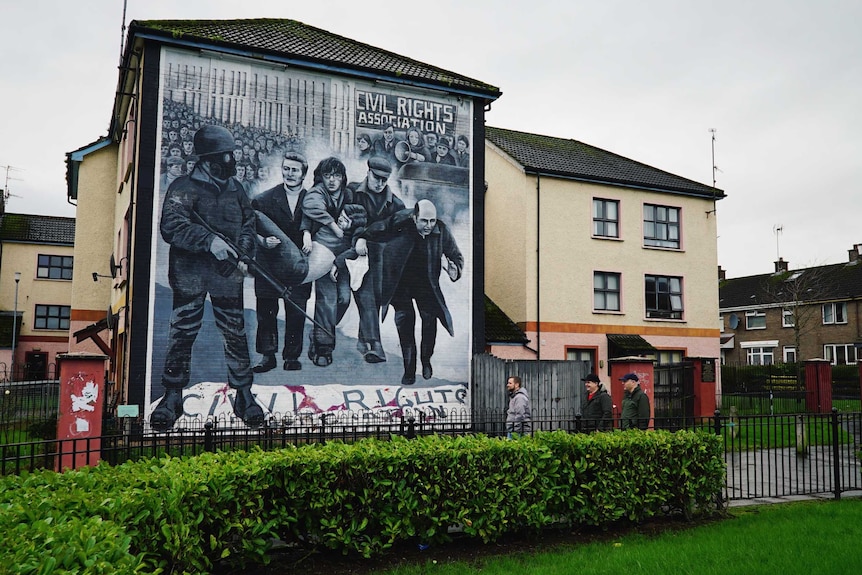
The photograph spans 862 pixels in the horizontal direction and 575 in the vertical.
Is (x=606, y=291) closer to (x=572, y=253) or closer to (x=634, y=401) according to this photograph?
(x=572, y=253)

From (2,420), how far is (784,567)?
1685cm

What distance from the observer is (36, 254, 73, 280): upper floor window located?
41.5 m

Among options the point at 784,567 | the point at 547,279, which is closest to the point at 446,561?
the point at 784,567

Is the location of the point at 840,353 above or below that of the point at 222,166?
below

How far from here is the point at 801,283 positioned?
47.8 m

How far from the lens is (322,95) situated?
60.3 ft

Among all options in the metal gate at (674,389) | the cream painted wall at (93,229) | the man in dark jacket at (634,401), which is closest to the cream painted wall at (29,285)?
the cream painted wall at (93,229)

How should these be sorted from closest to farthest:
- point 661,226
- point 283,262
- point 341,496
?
point 341,496 < point 283,262 < point 661,226

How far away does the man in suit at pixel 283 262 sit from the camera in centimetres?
1717

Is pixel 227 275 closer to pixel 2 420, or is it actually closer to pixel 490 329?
pixel 2 420

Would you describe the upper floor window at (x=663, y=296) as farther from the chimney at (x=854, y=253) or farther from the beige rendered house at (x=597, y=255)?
the chimney at (x=854, y=253)

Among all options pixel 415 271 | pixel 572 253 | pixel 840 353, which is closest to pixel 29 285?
pixel 415 271

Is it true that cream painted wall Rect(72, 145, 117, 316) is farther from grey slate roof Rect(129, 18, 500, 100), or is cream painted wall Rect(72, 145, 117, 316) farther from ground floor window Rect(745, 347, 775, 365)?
ground floor window Rect(745, 347, 775, 365)

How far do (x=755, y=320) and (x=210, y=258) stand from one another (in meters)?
44.3
